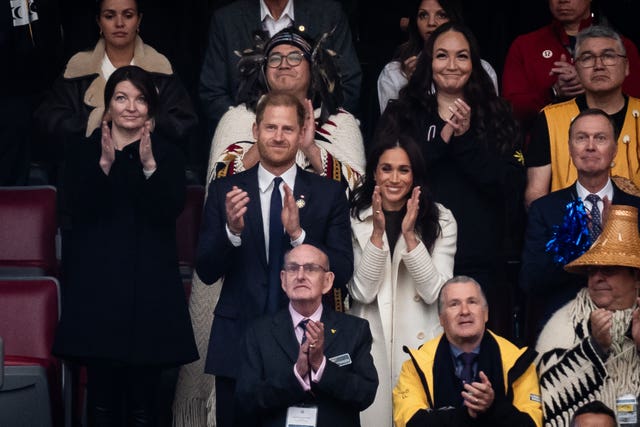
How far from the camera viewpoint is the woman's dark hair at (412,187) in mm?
8352

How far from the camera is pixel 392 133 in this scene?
8766 mm

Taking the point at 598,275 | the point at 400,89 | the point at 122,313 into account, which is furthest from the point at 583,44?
the point at 122,313

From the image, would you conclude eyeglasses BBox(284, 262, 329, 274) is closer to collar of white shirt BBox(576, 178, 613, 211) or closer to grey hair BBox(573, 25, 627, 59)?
collar of white shirt BBox(576, 178, 613, 211)

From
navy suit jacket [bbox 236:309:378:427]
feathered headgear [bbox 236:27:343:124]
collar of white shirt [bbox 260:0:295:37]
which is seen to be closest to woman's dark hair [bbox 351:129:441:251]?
feathered headgear [bbox 236:27:343:124]

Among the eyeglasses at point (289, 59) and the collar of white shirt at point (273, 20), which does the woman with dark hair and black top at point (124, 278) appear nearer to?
the eyeglasses at point (289, 59)

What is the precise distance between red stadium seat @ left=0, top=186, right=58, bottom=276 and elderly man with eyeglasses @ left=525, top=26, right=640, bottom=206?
247 centimetres

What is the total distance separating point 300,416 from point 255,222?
99 cm

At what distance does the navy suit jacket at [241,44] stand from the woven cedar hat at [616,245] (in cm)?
206

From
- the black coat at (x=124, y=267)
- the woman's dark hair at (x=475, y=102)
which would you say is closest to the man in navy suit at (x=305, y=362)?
the black coat at (x=124, y=267)

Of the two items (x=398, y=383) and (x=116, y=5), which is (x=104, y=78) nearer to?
(x=116, y=5)

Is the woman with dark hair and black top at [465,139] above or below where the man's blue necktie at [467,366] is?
above

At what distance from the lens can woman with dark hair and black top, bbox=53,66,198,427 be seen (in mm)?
8078

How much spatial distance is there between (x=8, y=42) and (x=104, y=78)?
69 centimetres

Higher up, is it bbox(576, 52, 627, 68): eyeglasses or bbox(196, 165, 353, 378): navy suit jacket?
bbox(576, 52, 627, 68): eyeglasses
